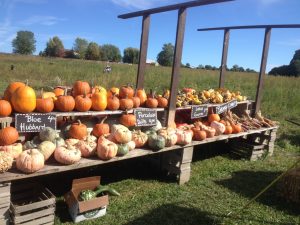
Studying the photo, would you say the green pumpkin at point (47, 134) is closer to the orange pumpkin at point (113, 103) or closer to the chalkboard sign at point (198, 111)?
the orange pumpkin at point (113, 103)

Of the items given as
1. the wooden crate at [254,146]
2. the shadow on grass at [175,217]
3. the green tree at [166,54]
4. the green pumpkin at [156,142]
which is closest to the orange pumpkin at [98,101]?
the green pumpkin at [156,142]

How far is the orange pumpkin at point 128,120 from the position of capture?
4836mm

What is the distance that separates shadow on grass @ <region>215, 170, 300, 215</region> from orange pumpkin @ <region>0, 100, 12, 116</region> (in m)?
3.37

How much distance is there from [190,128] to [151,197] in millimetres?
1489

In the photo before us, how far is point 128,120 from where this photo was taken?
4836 millimetres

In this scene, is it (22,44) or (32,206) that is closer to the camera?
(32,206)

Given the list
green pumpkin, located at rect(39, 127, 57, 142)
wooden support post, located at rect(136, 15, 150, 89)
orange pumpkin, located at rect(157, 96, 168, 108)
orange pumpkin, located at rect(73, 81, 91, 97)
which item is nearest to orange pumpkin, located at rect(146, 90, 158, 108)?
orange pumpkin, located at rect(157, 96, 168, 108)

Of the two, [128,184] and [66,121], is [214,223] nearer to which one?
[128,184]

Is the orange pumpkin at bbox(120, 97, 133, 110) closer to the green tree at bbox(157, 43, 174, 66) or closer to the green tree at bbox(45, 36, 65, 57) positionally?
the green tree at bbox(157, 43, 174, 66)

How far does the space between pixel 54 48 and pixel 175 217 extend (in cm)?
8888

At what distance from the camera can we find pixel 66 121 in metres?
4.80

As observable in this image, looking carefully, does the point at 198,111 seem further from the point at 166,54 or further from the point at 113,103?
the point at 166,54

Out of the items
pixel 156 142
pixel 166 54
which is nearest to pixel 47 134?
pixel 156 142

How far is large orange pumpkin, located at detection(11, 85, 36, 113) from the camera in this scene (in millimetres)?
3842
